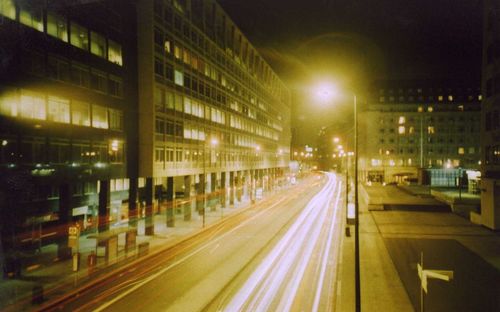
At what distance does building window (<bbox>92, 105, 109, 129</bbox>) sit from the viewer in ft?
105

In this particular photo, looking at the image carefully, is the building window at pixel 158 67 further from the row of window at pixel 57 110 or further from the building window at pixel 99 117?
the building window at pixel 99 117

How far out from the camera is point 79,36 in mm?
29719

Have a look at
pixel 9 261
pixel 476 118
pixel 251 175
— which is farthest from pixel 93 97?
pixel 476 118

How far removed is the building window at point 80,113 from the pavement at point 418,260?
73.5 feet

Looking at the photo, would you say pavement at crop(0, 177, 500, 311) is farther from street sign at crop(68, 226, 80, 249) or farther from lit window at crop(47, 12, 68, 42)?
lit window at crop(47, 12, 68, 42)

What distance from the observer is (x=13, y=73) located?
2403 cm

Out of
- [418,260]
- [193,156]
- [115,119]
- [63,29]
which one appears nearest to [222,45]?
[193,156]

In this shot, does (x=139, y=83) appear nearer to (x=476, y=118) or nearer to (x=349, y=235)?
(x=349, y=235)

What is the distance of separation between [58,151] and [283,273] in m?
18.9

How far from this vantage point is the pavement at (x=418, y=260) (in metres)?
16.1

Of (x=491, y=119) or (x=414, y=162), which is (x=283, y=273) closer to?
(x=491, y=119)

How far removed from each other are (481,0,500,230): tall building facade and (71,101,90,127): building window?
34.2m

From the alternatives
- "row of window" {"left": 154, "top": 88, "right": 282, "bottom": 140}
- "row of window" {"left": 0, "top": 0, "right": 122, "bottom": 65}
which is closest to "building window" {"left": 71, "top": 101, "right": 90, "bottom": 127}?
"row of window" {"left": 0, "top": 0, "right": 122, "bottom": 65}

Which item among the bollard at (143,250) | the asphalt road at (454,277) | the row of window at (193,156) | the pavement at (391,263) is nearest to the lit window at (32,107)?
the pavement at (391,263)
